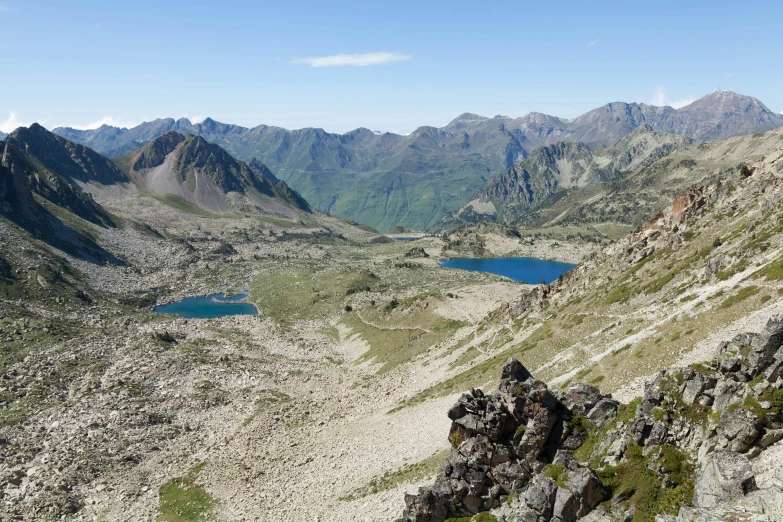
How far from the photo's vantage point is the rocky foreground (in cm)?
2055

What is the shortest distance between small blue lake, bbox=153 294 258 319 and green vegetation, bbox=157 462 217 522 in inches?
4355

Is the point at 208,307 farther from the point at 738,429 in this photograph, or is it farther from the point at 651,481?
the point at 738,429

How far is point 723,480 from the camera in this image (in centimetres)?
1973

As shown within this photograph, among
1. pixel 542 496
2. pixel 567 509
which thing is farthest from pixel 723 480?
pixel 542 496

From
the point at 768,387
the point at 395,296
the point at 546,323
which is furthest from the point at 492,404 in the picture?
the point at 395,296

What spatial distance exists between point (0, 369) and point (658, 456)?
318ft

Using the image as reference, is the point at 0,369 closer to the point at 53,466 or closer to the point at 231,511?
the point at 53,466

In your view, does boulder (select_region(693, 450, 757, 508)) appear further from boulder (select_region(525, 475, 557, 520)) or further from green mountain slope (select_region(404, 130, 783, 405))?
green mountain slope (select_region(404, 130, 783, 405))

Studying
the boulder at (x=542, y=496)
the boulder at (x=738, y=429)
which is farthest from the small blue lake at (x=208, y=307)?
the boulder at (x=738, y=429)

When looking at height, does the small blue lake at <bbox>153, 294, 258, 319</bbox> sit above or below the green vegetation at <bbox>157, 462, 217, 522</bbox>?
above

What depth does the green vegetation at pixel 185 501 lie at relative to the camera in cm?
4453

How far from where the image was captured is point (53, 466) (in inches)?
2117

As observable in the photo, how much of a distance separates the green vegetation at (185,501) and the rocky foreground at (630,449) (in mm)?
22536

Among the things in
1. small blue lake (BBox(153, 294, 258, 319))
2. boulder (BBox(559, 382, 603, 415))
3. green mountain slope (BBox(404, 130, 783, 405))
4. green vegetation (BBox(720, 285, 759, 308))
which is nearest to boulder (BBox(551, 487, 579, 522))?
boulder (BBox(559, 382, 603, 415))
